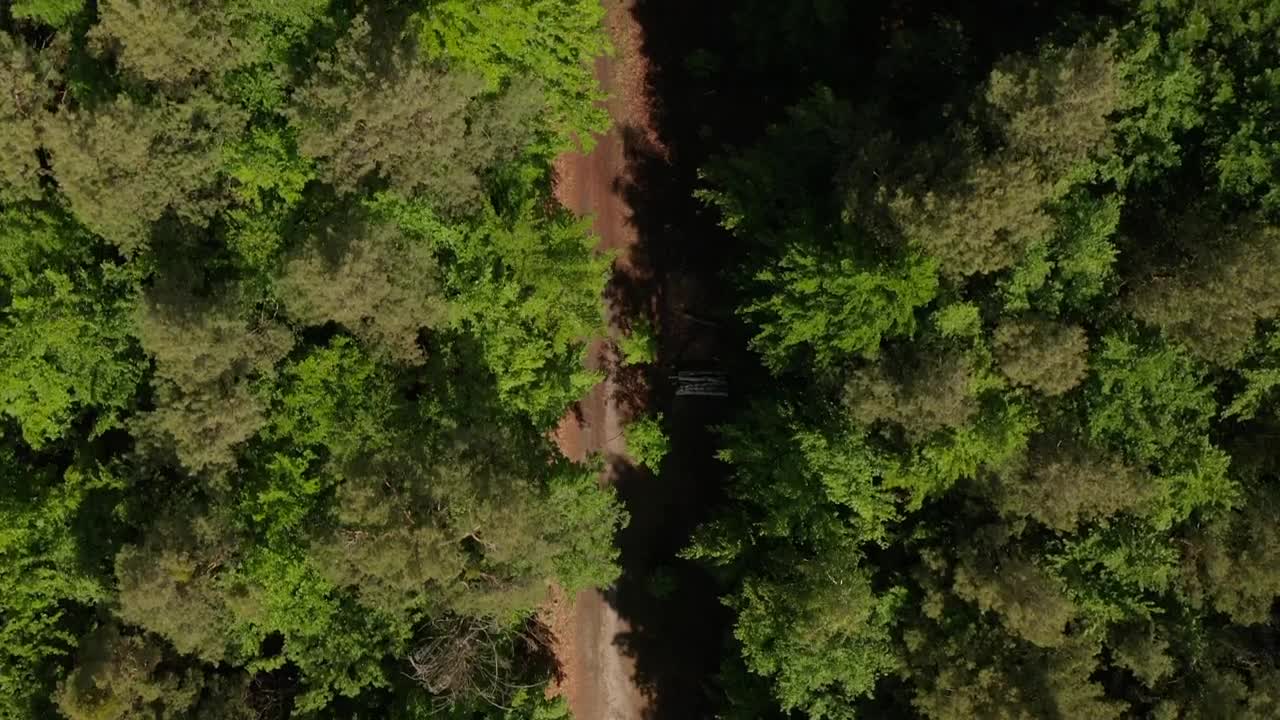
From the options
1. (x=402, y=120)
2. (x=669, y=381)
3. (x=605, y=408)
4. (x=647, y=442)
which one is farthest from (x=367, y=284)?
(x=669, y=381)

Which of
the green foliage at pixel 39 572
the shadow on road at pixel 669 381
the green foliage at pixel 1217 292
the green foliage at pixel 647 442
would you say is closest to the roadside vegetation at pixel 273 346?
the green foliage at pixel 39 572

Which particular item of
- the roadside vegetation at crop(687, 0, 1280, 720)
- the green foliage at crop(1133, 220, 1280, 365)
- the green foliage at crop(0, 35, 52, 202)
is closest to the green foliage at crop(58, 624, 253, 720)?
the green foliage at crop(0, 35, 52, 202)

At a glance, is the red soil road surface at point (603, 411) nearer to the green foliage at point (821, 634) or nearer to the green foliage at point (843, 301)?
the green foliage at point (821, 634)

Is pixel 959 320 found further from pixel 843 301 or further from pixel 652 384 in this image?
pixel 652 384

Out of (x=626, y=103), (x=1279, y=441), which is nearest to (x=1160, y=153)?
(x=1279, y=441)

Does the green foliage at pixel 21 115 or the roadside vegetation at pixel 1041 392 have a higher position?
the green foliage at pixel 21 115

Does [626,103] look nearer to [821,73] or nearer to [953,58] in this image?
[821,73]
